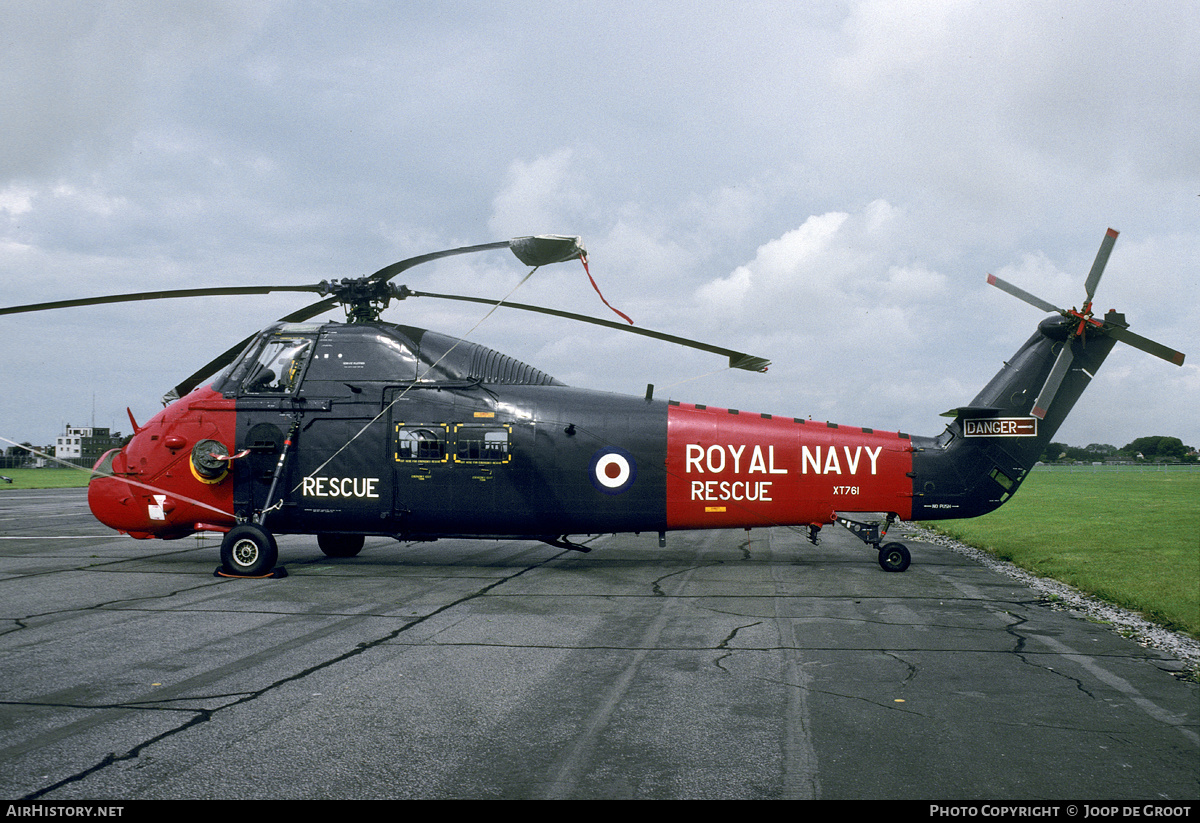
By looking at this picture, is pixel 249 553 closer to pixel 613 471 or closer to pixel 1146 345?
pixel 613 471

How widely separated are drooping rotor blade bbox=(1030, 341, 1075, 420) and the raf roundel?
7.29 meters

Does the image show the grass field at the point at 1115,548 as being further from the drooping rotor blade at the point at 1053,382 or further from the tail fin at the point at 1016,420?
the drooping rotor blade at the point at 1053,382

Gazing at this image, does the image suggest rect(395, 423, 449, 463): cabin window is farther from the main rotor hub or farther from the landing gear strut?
the landing gear strut

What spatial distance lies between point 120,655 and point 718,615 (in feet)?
21.5

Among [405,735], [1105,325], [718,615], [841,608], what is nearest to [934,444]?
[1105,325]

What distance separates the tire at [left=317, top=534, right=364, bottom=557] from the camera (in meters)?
15.7

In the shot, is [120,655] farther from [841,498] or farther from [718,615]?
[841,498]

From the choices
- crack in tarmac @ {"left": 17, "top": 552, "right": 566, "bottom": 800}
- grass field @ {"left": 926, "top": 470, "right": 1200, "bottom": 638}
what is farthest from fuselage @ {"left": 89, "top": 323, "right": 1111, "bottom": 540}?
crack in tarmac @ {"left": 17, "top": 552, "right": 566, "bottom": 800}

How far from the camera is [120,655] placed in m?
7.61

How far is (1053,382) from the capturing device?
1378cm

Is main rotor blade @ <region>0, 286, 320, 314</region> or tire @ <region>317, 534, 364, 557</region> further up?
main rotor blade @ <region>0, 286, 320, 314</region>

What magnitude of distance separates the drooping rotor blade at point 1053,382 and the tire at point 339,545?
13.1m

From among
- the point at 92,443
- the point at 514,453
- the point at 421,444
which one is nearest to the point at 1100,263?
the point at 514,453

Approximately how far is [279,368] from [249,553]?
3424mm
